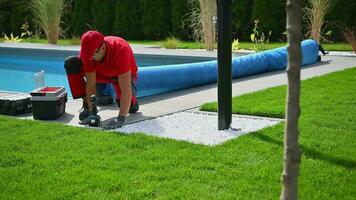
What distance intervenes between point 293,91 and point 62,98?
4178 mm

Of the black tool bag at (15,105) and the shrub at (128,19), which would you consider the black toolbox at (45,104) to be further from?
the shrub at (128,19)

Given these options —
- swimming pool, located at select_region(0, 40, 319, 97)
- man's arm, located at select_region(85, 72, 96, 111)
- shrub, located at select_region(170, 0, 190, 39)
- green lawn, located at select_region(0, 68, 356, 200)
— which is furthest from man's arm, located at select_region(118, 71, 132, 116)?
shrub, located at select_region(170, 0, 190, 39)

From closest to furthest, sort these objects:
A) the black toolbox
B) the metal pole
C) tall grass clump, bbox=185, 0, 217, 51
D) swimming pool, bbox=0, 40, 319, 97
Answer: the metal pole → the black toolbox → swimming pool, bbox=0, 40, 319, 97 → tall grass clump, bbox=185, 0, 217, 51

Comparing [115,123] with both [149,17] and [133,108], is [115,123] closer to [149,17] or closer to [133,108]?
[133,108]

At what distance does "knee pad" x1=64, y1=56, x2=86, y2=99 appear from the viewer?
5.73 meters

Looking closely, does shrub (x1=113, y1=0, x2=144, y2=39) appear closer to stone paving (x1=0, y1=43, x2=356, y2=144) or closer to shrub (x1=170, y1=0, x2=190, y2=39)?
shrub (x1=170, y1=0, x2=190, y2=39)

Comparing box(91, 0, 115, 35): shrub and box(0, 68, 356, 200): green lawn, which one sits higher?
box(91, 0, 115, 35): shrub

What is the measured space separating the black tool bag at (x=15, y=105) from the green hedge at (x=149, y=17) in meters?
10.3

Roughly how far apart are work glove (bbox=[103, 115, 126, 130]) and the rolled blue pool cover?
1.75 meters

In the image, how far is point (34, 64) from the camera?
47.8 ft

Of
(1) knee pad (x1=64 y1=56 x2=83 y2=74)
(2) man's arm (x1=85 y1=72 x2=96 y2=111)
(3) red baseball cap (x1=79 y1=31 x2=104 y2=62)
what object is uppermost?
(3) red baseball cap (x1=79 y1=31 x2=104 y2=62)

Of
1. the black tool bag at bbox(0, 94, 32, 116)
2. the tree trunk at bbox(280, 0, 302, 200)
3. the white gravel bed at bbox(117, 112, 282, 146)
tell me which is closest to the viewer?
the tree trunk at bbox(280, 0, 302, 200)

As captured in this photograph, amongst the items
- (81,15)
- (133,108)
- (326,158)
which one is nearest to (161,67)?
(133,108)

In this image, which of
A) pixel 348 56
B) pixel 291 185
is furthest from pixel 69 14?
pixel 291 185
